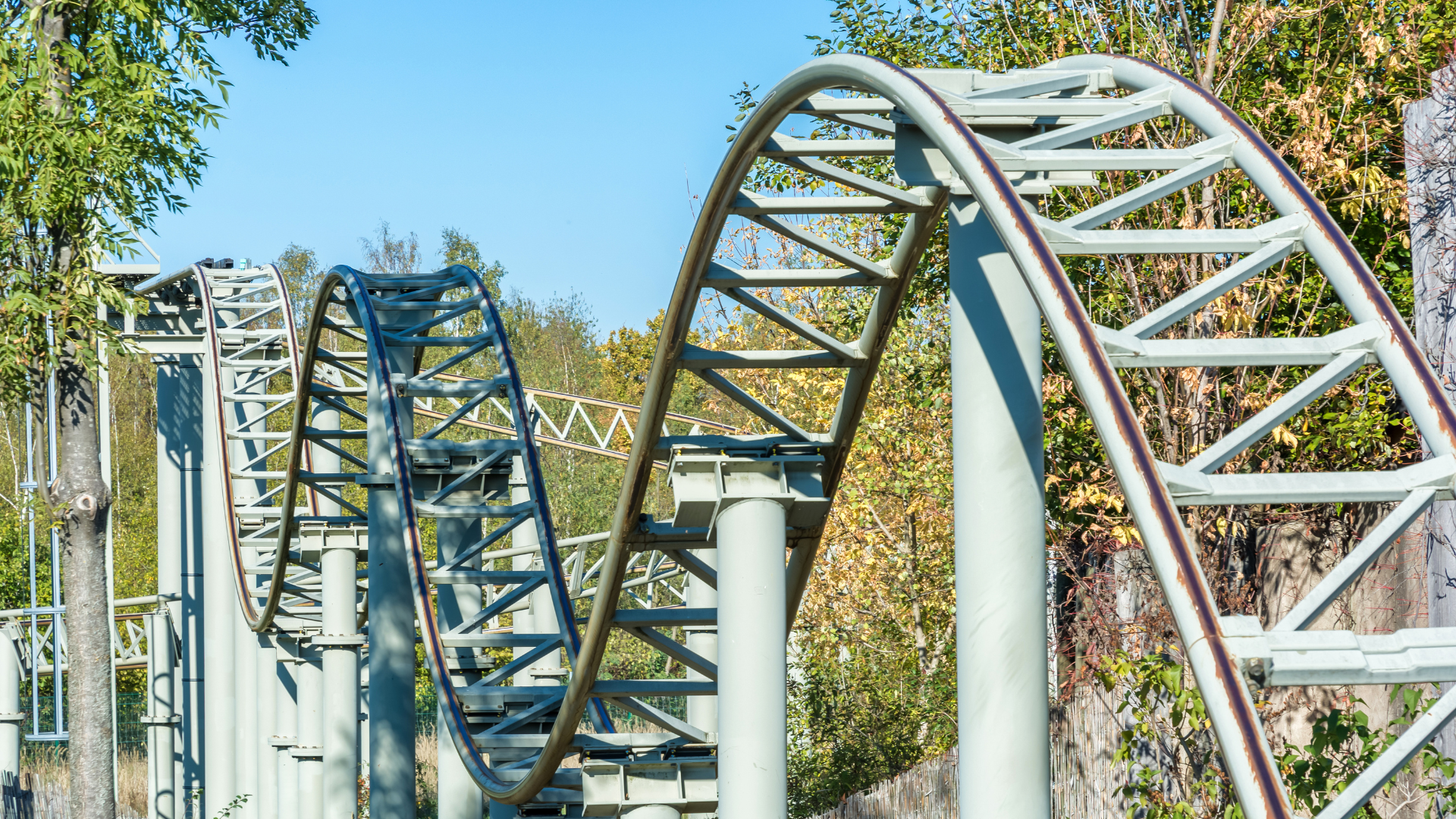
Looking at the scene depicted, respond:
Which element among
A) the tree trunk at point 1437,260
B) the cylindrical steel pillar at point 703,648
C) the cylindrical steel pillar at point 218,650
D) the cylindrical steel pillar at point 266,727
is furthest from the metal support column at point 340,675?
the tree trunk at point 1437,260

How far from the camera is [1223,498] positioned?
3221 millimetres

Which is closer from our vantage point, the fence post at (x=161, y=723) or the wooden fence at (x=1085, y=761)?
the wooden fence at (x=1085, y=761)

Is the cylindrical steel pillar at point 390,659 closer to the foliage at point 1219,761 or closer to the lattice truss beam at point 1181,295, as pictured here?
the lattice truss beam at point 1181,295

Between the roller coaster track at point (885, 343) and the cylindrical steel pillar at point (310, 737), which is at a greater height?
the roller coaster track at point (885, 343)

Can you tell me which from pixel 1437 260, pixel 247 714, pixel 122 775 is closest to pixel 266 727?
pixel 247 714

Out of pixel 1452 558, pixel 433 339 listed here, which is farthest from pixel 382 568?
pixel 1452 558

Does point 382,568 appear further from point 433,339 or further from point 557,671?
point 557,671

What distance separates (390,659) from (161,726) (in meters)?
6.08

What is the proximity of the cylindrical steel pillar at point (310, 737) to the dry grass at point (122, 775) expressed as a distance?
766 cm

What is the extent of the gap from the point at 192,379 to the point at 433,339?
6901 mm

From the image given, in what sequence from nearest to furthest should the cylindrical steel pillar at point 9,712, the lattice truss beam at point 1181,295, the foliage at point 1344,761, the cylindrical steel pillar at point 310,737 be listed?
the lattice truss beam at point 1181,295 → the foliage at point 1344,761 → the cylindrical steel pillar at point 310,737 → the cylindrical steel pillar at point 9,712

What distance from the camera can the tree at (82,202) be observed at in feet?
34.7

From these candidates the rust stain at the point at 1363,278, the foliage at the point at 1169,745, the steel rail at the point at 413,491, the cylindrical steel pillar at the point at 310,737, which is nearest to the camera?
the rust stain at the point at 1363,278

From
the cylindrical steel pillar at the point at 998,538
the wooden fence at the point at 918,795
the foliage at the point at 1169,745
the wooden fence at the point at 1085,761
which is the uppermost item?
the cylindrical steel pillar at the point at 998,538
